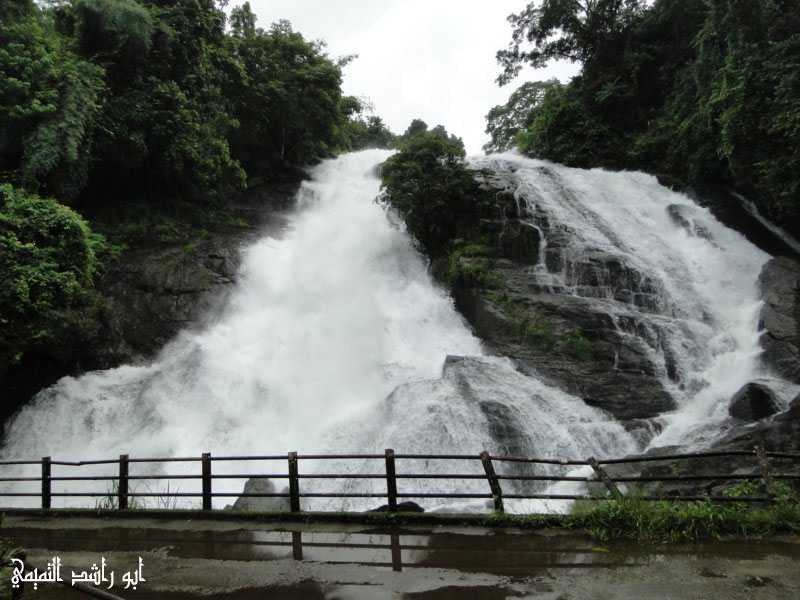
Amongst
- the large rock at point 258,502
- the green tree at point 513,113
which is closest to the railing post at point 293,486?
the large rock at point 258,502

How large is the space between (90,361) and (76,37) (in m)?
11.7

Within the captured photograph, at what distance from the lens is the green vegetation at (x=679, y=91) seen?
15.9 meters

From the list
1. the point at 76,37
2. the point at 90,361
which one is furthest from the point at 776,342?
the point at 76,37

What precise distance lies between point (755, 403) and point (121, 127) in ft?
66.9

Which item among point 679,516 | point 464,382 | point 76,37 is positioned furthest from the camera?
point 76,37

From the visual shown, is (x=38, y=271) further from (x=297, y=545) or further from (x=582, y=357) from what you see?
(x=582, y=357)

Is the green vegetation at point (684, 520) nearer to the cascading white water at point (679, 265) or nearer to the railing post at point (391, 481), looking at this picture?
the railing post at point (391, 481)

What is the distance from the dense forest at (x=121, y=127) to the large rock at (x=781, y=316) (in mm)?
17649

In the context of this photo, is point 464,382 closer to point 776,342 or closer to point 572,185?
point 776,342

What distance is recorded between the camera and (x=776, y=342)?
1288 centimetres

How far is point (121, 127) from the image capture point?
1861cm

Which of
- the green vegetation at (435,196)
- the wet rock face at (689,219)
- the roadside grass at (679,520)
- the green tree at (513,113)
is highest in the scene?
the green tree at (513,113)

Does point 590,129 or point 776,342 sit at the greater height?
point 590,129

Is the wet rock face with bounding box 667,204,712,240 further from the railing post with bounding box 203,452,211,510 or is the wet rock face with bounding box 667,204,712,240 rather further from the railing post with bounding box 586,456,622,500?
the railing post with bounding box 203,452,211,510
